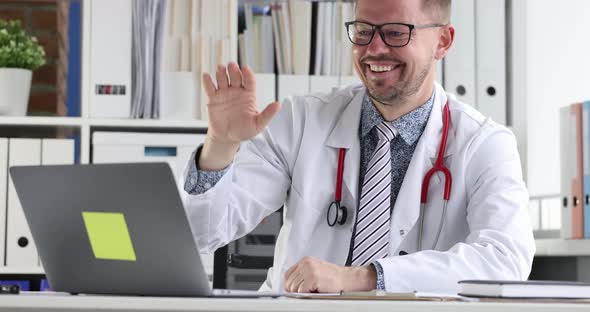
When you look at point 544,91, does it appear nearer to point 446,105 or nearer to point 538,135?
point 538,135

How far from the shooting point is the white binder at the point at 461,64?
2.80 meters

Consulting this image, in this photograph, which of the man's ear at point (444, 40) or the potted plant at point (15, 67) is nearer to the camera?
the man's ear at point (444, 40)

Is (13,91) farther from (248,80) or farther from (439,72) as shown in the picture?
(248,80)

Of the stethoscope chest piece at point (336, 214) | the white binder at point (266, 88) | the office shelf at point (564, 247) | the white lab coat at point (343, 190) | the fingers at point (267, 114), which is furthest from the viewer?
the white binder at point (266, 88)

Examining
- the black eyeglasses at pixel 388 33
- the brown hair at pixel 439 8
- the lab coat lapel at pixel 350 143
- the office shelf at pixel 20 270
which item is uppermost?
the brown hair at pixel 439 8

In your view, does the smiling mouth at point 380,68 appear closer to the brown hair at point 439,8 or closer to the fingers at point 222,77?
the brown hair at point 439,8

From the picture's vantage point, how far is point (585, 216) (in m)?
2.29

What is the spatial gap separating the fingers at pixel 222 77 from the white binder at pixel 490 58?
1512 mm

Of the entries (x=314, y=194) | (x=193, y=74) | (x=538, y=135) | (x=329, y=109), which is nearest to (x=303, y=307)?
(x=314, y=194)

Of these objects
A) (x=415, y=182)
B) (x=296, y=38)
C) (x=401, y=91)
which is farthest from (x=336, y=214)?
(x=296, y=38)

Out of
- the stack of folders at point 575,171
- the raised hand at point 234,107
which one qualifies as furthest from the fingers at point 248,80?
the stack of folders at point 575,171

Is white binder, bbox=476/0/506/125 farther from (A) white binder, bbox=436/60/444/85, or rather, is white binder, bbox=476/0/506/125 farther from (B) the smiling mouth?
(B) the smiling mouth

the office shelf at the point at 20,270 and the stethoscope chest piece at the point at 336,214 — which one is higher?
the stethoscope chest piece at the point at 336,214

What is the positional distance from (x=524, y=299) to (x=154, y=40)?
1.88 meters
